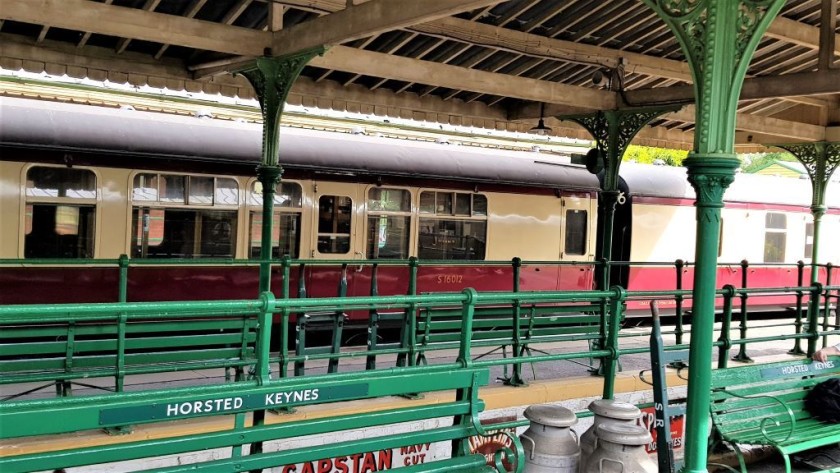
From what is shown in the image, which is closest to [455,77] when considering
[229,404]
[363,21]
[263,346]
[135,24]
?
[363,21]

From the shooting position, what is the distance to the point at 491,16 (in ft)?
26.3

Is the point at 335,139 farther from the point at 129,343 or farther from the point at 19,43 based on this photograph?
the point at 129,343

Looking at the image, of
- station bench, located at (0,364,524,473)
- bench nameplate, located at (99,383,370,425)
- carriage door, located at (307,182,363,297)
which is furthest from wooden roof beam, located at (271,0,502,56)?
carriage door, located at (307,182,363,297)

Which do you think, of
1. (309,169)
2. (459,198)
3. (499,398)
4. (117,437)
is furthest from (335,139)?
(117,437)

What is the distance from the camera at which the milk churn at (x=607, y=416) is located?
15.0 feet

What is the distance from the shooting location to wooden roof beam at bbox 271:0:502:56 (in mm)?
5504

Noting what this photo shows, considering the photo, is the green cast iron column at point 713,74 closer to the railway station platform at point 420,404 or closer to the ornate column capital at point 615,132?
the railway station platform at point 420,404

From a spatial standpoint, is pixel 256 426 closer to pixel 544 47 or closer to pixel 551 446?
pixel 551 446

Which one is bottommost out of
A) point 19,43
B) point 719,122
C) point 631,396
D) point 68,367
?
point 631,396

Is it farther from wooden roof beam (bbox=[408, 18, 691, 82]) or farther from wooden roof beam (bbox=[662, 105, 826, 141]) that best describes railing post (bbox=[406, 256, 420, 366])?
wooden roof beam (bbox=[662, 105, 826, 141])

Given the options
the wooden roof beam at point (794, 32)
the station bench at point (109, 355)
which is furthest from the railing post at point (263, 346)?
the wooden roof beam at point (794, 32)

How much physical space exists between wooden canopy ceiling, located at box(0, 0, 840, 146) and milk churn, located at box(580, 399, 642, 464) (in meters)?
2.97

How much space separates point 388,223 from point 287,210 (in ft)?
5.00

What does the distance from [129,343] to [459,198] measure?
6152 mm
